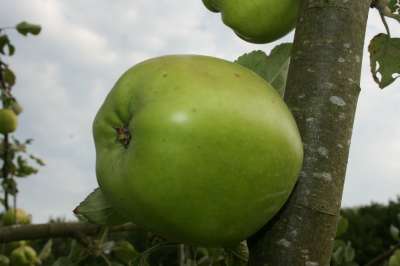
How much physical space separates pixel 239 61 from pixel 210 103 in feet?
1.06

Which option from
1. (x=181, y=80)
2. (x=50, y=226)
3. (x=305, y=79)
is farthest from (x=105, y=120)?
(x=50, y=226)

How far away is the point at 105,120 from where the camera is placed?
760 millimetres

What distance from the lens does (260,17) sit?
2.98ft

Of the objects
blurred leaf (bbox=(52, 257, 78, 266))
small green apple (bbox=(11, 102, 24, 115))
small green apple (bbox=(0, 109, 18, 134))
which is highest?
small green apple (bbox=(11, 102, 24, 115))

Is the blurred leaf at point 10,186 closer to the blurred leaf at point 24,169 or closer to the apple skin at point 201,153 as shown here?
the blurred leaf at point 24,169

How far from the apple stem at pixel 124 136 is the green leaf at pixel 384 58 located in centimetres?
59

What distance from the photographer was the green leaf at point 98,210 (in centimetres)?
93

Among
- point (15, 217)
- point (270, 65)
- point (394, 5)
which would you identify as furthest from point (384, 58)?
point (15, 217)

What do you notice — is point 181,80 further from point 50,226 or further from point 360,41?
point 50,226

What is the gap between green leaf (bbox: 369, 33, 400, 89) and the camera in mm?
1077

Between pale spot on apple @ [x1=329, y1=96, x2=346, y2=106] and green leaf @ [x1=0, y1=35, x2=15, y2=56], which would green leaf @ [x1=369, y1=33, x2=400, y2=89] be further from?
green leaf @ [x1=0, y1=35, x2=15, y2=56]

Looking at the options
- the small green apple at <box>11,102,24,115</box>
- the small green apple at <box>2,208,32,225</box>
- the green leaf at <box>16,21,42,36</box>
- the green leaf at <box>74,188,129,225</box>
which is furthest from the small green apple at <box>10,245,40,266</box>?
the green leaf at <box>74,188,129,225</box>

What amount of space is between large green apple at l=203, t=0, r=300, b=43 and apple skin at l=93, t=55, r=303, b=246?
0.72 ft

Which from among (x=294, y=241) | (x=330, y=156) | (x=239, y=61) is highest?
(x=239, y=61)
